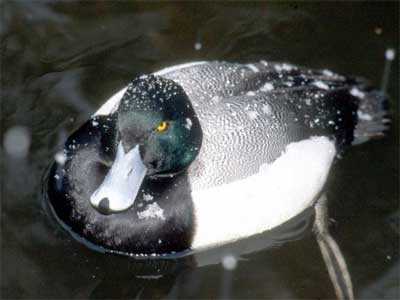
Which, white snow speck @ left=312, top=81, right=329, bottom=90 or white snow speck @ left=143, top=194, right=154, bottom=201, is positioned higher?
white snow speck @ left=312, top=81, right=329, bottom=90

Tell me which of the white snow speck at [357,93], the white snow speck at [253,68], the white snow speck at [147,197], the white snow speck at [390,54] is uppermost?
the white snow speck at [253,68]

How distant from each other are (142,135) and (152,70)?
149 centimetres

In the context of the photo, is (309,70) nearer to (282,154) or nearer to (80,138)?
(282,154)

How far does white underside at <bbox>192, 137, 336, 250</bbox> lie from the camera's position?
402cm

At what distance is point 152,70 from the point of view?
5105 mm

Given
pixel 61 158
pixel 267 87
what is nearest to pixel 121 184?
pixel 61 158

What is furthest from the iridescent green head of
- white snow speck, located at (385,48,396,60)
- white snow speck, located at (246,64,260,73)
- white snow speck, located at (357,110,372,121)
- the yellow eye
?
white snow speck, located at (385,48,396,60)

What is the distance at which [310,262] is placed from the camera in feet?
14.0

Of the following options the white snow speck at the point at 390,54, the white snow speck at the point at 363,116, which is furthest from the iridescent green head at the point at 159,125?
the white snow speck at the point at 390,54

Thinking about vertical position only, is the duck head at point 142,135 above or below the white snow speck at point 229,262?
above

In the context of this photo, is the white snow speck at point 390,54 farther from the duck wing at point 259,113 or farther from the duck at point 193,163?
the duck at point 193,163

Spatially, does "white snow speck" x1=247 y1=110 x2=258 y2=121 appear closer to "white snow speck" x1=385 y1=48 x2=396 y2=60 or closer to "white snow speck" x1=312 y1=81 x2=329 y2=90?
"white snow speck" x1=312 y1=81 x2=329 y2=90

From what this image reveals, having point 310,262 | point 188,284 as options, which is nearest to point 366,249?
point 310,262

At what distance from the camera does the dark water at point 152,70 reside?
4.10 metres
